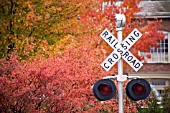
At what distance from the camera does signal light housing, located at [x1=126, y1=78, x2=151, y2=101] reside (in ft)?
33.1

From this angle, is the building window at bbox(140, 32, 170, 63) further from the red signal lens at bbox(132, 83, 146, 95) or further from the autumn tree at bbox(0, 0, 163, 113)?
the red signal lens at bbox(132, 83, 146, 95)

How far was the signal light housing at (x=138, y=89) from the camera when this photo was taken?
10086 millimetres

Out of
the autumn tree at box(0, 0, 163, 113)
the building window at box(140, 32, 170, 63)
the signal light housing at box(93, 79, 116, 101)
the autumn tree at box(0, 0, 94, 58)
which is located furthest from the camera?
the building window at box(140, 32, 170, 63)

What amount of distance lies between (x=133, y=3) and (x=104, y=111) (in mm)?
10809

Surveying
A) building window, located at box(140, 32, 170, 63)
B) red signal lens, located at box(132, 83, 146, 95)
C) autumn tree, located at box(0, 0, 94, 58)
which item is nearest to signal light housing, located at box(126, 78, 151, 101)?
red signal lens, located at box(132, 83, 146, 95)

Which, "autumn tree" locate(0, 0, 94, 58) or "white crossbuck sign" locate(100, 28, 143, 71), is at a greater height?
"autumn tree" locate(0, 0, 94, 58)

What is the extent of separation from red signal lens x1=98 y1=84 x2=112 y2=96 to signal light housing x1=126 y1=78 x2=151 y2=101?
14.5 inches

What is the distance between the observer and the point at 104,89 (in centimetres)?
1011

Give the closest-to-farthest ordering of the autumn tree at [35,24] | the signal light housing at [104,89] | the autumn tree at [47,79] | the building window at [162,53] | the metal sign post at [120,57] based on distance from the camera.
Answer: the signal light housing at [104,89] < the metal sign post at [120,57] < the autumn tree at [47,79] < the autumn tree at [35,24] < the building window at [162,53]

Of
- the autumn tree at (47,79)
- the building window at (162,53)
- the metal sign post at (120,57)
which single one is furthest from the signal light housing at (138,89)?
the building window at (162,53)

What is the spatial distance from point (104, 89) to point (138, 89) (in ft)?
2.20

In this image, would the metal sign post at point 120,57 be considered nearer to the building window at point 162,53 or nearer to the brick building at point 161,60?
the brick building at point 161,60

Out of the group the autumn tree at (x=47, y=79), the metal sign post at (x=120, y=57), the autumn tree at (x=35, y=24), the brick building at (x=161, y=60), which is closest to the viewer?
the metal sign post at (x=120, y=57)

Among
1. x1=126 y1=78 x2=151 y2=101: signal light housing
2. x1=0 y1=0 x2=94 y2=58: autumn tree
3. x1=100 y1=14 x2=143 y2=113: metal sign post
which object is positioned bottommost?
x1=126 y1=78 x2=151 y2=101: signal light housing
